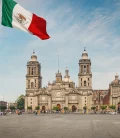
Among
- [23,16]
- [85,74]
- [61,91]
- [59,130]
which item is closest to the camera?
[23,16]

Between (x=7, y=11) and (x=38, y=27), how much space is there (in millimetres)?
1622

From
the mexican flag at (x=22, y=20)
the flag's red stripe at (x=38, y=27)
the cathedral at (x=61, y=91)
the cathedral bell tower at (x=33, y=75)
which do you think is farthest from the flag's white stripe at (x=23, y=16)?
the cathedral bell tower at (x=33, y=75)

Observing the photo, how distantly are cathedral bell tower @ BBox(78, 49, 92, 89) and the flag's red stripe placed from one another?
10503cm

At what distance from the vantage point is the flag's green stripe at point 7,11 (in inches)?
507

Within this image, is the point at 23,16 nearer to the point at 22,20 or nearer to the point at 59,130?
the point at 22,20

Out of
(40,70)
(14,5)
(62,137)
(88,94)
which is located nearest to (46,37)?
(14,5)

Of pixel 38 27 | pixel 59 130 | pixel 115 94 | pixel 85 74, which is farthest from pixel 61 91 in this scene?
pixel 38 27

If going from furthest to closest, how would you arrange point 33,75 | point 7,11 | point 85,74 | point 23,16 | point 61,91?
1. point 33,75
2. point 61,91
3. point 85,74
4. point 23,16
5. point 7,11

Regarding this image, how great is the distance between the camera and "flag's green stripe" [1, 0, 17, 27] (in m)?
12.9

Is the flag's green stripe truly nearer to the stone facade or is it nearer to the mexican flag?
the mexican flag

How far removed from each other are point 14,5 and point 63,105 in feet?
360

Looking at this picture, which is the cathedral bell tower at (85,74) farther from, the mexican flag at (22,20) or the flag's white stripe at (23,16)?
the flag's white stripe at (23,16)

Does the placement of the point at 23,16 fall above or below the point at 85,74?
below

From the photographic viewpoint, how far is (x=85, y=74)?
119 m
